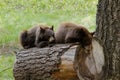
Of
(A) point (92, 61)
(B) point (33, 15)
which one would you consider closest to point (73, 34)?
(A) point (92, 61)

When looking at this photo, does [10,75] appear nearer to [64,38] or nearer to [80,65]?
[64,38]

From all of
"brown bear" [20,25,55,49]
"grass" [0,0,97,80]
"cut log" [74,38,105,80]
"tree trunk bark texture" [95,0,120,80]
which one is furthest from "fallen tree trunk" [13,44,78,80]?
"grass" [0,0,97,80]

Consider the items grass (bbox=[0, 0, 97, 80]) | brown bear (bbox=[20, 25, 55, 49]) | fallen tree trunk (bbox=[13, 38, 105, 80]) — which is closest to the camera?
fallen tree trunk (bbox=[13, 38, 105, 80])

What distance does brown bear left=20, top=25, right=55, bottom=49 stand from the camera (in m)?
6.82

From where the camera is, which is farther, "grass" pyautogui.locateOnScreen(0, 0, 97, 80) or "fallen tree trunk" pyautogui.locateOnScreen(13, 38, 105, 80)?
"grass" pyautogui.locateOnScreen(0, 0, 97, 80)

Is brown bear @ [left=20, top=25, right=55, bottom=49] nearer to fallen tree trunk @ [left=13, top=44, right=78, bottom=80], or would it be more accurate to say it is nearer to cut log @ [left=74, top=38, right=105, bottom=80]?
fallen tree trunk @ [left=13, top=44, right=78, bottom=80]

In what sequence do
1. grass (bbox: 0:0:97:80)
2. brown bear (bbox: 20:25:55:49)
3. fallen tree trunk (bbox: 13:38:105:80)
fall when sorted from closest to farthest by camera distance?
fallen tree trunk (bbox: 13:38:105:80), brown bear (bbox: 20:25:55:49), grass (bbox: 0:0:97:80)

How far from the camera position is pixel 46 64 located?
623 cm

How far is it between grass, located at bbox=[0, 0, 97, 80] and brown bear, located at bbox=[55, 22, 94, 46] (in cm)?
288

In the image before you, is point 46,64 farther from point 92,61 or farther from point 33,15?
point 33,15

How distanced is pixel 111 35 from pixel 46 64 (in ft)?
3.25

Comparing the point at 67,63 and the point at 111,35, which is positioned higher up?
the point at 111,35

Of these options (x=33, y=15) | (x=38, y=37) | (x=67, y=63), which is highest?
(x=38, y=37)

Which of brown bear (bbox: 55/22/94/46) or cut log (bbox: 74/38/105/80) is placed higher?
brown bear (bbox: 55/22/94/46)
